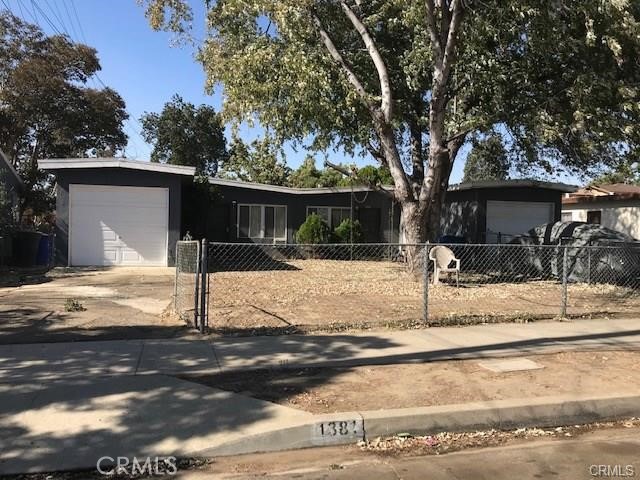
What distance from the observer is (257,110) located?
49.5 ft

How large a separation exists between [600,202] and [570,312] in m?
19.0

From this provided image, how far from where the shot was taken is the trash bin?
63.9 ft

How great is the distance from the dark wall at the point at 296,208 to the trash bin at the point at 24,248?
17.5 feet

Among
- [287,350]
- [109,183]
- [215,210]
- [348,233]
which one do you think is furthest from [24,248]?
[287,350]

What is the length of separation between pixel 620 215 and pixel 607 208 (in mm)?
939

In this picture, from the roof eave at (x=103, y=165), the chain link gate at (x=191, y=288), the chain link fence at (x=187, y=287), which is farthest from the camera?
the roof eave at (x=103, y=165)

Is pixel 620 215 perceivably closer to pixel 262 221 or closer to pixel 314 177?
pixel 262 221

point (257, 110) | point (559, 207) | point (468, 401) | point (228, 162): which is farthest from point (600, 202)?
point (228, 162)

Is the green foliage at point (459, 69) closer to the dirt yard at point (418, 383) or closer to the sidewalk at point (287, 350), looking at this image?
the sidewalk at point (287, 350)

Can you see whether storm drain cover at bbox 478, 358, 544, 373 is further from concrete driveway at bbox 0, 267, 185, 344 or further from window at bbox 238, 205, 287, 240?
window at bbox 238, 205, 287, 240

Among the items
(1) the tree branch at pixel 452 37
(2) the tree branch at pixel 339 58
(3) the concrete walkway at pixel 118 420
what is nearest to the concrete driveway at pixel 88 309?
(3) the concrete walkway at pixel 118 420

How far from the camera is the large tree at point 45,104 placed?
1192 inches

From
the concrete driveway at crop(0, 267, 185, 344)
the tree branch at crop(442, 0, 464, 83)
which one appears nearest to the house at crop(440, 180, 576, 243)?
the tree branch at crop(442, 0, 464, 83)

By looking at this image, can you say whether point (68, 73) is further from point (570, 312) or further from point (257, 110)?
point (570, 312)
